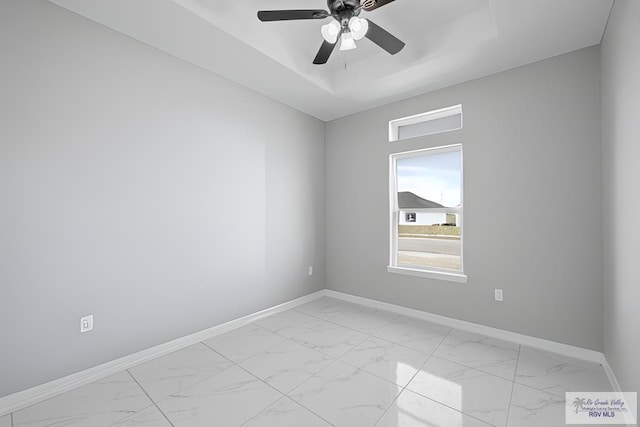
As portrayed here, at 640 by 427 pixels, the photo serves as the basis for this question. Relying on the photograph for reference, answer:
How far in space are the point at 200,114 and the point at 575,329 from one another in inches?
161

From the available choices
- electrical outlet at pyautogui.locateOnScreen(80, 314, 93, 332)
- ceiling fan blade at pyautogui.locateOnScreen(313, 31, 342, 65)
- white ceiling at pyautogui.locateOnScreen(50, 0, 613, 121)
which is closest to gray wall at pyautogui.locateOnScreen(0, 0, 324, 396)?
electrical outlet at pyautogui.locateOnScreen(80, 314, 93, 332)

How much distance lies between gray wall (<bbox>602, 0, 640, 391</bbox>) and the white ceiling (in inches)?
16.8

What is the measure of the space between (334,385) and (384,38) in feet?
8.70

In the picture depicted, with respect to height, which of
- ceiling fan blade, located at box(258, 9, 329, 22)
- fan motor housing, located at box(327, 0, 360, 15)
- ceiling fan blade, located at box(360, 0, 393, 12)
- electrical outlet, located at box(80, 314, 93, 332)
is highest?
fan motor housing, located at box(327, 0, 360, 15)

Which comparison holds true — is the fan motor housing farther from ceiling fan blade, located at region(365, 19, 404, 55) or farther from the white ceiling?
the white ceiling

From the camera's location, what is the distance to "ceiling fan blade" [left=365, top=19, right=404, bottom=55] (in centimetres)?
207

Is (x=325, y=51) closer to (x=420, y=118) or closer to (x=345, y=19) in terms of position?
(x=345, y=19)

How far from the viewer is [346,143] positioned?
4207 millimetres

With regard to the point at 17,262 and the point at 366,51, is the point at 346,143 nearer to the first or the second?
the point at 366,51

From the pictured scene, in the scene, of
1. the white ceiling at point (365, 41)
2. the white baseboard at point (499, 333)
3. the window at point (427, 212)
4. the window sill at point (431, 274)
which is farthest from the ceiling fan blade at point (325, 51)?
the white baseboard at point (499, 333)

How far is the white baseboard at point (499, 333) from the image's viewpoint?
→ 8.09 ft

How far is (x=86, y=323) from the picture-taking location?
2178mm

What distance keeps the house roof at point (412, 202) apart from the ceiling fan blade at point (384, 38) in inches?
74.1

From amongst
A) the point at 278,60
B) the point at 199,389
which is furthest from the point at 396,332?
the point at 278,60
